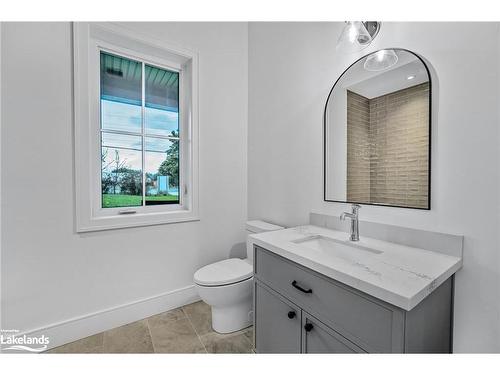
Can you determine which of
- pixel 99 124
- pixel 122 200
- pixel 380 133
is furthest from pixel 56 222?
pixel 380 133

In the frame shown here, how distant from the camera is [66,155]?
1534mm

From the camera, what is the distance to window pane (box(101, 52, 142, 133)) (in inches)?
69.6

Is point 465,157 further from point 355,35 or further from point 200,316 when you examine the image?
point 200,316

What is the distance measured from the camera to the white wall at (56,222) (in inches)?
54.7

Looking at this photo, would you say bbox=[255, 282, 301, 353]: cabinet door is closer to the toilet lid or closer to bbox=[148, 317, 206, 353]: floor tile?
the toilet lid

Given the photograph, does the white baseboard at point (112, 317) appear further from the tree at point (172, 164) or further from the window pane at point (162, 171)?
the tree at point (172, 164)

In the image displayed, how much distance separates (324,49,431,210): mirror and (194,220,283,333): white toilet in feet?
2.68

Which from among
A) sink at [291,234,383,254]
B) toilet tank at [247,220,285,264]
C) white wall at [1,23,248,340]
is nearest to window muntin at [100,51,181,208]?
white wall at [1,23,248,340]

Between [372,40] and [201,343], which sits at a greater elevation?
[372,40]

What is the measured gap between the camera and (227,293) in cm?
157

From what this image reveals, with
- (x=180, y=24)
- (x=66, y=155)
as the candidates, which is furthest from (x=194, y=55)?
(x=66, y=155)
